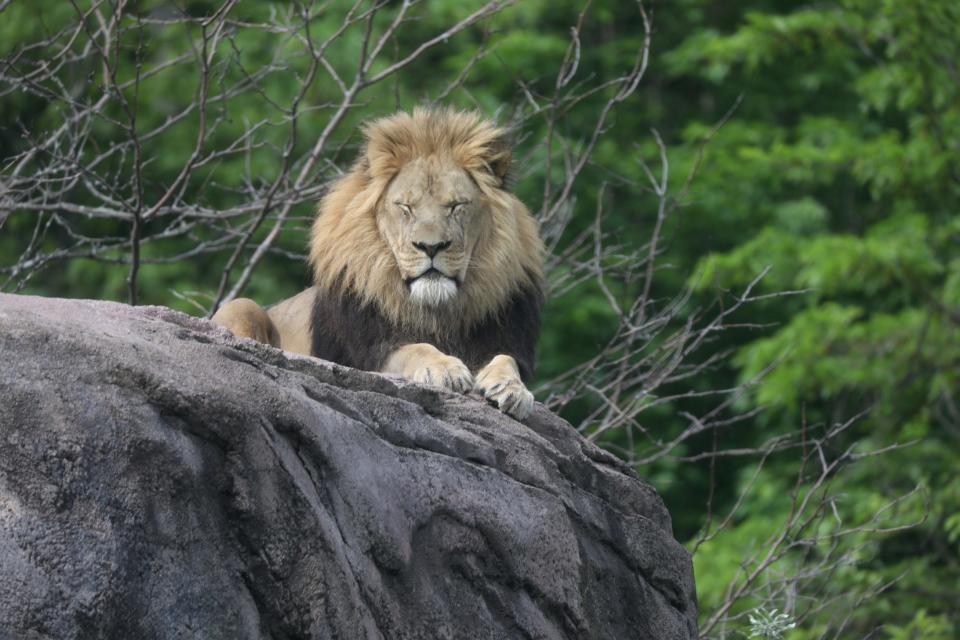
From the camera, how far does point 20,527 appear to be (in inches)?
148

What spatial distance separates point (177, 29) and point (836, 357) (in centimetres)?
732

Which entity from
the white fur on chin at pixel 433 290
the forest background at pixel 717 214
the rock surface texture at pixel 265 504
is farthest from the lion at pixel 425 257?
the forest background at pixel 717 214

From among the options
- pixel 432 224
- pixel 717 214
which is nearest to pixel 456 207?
pixel 432 224

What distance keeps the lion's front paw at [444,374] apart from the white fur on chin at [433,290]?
399 millimetres

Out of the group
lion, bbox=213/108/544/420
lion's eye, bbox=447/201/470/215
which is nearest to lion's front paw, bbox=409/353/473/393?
lion, bbox=213/108/544/420

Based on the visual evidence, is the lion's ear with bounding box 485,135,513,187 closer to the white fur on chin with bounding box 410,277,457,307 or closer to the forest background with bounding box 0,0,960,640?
the white fur on chin with bounding box 410,277,457,307

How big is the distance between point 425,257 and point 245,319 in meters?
0.85

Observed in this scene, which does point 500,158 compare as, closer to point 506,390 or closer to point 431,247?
point 431,247

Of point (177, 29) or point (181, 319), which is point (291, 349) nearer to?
point (181, 319)

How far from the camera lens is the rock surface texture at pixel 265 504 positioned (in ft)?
12.6

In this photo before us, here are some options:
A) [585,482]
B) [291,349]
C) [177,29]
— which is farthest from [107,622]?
[177,29]

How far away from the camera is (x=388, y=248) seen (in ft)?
20.9

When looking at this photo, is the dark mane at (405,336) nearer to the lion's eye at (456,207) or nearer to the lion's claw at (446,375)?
Answer: the lion's eye at (456,207)

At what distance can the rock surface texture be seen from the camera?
3.85 m
